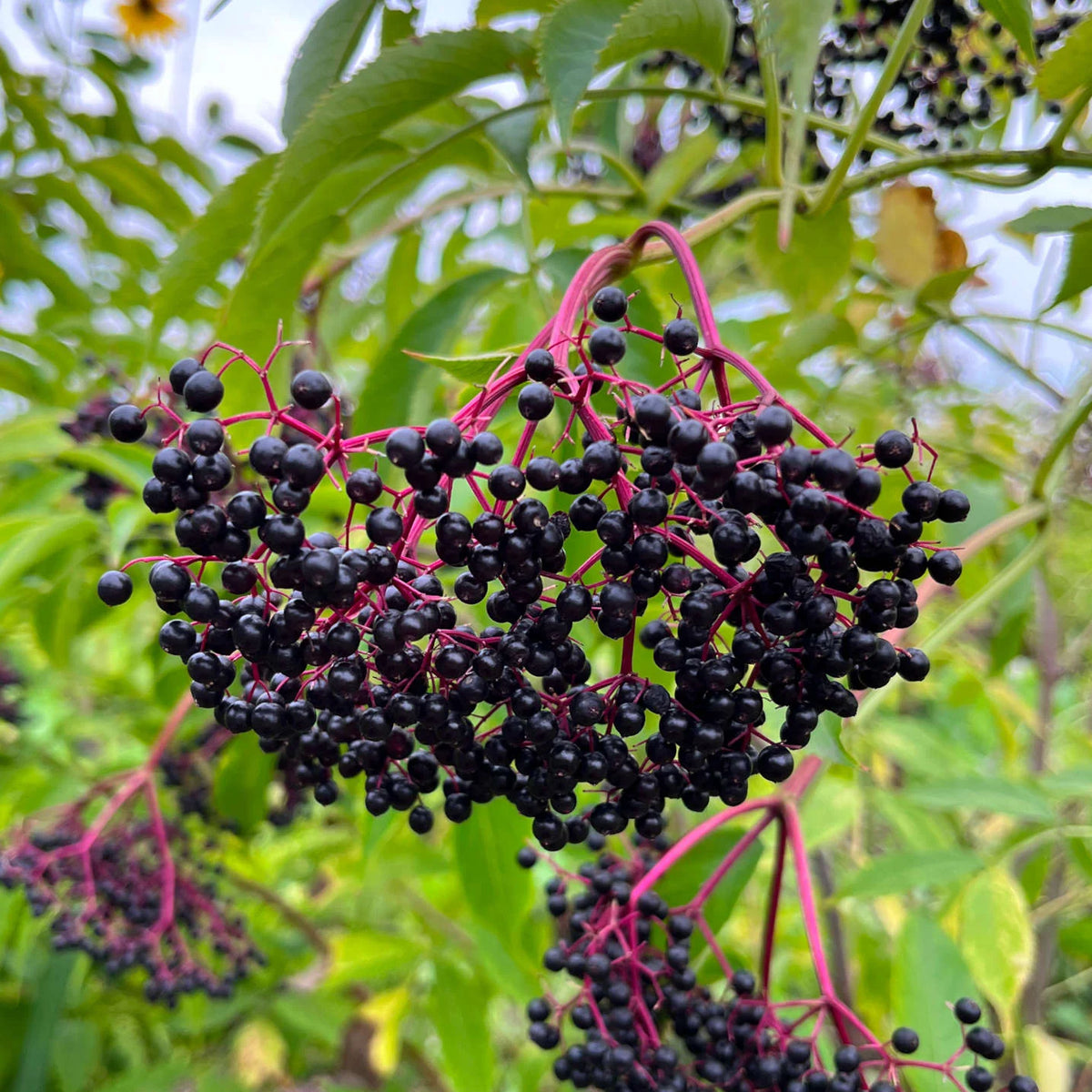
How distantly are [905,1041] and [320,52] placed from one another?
1.45 meters

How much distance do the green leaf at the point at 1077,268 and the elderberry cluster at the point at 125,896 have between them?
6.27ft

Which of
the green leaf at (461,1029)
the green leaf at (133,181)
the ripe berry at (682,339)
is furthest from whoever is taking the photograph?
the green leaf at (133,181)

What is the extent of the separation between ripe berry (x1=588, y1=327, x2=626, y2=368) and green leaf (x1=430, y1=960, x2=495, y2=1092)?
5.51ft

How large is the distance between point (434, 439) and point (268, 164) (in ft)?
2.57

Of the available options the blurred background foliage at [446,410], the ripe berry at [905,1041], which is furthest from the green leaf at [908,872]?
the ripe berry at [905,1041]

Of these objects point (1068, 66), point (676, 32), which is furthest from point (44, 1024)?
point (1068, 66)

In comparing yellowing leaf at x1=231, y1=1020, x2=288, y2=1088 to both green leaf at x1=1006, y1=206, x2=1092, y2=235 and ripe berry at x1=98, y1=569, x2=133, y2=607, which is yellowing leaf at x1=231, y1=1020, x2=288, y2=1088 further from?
green leaf at x1=1006, y1=206, x2=1092, y2=235

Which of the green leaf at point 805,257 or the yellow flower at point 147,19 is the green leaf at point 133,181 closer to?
the green leaf at point 805,257

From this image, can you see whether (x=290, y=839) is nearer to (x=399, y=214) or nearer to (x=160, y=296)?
(x=399, y=214)

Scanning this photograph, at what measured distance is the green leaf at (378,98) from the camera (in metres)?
1.00

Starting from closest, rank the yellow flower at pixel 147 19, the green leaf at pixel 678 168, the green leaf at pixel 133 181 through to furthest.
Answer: the green leaf at pixel 678 168
the green leaf at pixel 133 181
the yellow flower at pixel 147 19

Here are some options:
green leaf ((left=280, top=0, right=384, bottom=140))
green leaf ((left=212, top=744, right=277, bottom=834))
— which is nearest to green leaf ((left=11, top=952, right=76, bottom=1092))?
green leaf ((left=212, top=744, right=277, bottom=834))

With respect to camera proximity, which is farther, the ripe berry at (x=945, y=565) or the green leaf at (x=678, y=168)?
the green leaf at (x=678, y=168)

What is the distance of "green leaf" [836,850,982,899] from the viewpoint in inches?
61.9
